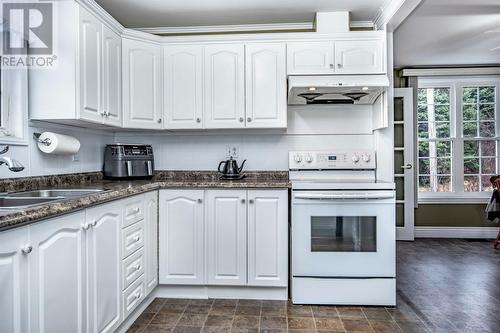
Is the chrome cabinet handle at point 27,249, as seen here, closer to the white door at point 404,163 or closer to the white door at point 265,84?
the white door at point 265,84

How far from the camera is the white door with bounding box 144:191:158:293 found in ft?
7.99

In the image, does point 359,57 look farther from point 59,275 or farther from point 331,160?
point 59,275

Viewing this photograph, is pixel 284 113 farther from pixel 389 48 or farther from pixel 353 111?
pixel 389 48

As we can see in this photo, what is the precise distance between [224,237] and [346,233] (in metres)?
0.91

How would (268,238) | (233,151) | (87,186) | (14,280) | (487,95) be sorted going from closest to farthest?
(14,280), (87,186), (268,238), (233,151), (487,95)

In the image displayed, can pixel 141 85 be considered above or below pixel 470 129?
above

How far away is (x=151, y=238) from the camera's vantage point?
2.53 m

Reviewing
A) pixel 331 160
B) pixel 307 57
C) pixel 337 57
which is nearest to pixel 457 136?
pixel 331 160

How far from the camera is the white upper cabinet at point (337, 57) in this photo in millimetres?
2822

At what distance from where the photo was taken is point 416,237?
15.8 ft

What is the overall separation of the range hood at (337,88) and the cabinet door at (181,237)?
1.20 m

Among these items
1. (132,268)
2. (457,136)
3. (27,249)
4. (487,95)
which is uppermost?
(487,95)

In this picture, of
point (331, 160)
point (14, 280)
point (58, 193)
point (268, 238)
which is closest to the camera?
point (14, 280)

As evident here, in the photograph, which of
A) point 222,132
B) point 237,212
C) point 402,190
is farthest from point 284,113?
point 402,190
